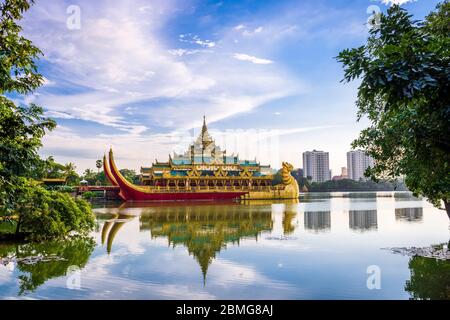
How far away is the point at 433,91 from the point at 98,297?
5.13 m

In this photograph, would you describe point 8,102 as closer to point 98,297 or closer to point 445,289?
point 98,297

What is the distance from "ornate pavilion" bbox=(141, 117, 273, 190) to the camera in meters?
38.1

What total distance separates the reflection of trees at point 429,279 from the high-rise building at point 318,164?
320 ft

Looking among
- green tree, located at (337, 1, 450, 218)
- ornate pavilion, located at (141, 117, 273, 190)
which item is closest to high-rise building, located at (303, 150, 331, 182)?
ornate pavilion, located at (141, 117, 273, 190)

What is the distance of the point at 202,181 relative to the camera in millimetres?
39062

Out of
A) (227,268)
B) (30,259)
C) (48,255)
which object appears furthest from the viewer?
(48,255)

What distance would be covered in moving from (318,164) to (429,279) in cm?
9998

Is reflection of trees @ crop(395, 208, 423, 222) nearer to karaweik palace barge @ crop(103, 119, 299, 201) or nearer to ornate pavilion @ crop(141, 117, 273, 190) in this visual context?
karaweik palace barge @ crop(103, 119, 299, 201)

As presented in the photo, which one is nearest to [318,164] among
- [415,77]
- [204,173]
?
[204,173]

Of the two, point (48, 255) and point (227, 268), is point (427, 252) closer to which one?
point (227, 268)

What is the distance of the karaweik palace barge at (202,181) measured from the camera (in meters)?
34.7

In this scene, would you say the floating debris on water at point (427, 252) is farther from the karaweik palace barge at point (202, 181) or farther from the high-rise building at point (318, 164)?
the high-rise building at point (318, 164)

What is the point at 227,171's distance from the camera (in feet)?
131

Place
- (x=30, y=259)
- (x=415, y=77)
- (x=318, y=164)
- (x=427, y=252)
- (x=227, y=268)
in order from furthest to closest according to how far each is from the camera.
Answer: (x=318, y=164), (x=427, y=252), (x=30, y=259), (x=227, y=268), (x=415, y=77)
